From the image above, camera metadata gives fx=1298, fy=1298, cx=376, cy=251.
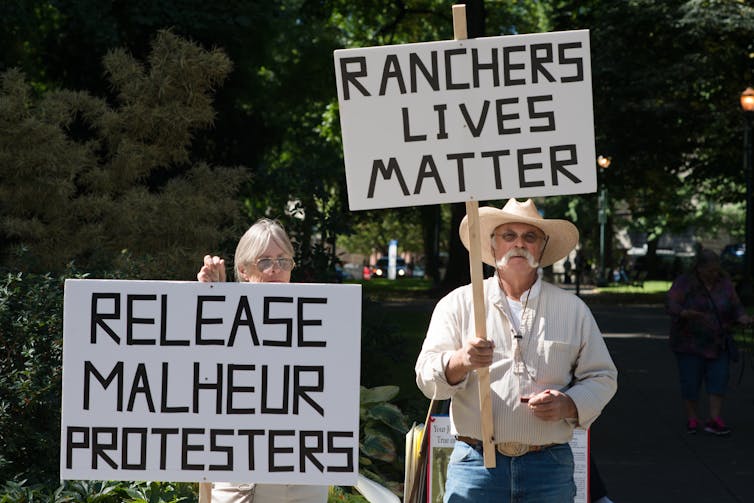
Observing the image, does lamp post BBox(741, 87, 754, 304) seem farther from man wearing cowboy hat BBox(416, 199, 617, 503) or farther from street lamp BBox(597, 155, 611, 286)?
man wearing cowboy hat BBox(416, 199, 617, 503)

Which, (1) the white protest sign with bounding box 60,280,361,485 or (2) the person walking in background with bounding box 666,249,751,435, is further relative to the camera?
(2) the person walking in background with bounding box 666,249,751,435

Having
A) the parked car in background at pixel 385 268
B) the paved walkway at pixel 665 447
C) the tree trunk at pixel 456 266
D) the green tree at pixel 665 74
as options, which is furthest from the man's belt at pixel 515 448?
the parked car in background at pixel 385 268

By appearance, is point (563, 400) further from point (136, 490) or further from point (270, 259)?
point (136, 490)

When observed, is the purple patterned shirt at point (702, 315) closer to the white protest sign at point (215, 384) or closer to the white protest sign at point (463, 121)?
the white protest sign at point (463, 121)

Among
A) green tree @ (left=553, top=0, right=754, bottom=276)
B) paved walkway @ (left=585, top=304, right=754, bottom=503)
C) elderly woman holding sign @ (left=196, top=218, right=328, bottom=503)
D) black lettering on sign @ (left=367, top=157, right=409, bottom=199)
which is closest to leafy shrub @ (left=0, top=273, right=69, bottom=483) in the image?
elderly woman holding sign @ (left=196, top=218, right=328, bottom=503)

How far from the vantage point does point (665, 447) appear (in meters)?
10.5

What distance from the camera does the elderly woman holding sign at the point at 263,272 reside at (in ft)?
14.4

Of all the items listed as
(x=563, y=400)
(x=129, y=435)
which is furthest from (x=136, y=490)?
(x=563, y=400)

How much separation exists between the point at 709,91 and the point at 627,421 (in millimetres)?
22926

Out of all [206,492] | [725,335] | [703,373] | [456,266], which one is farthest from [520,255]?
[456,266]

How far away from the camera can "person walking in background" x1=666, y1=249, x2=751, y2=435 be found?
11008mm

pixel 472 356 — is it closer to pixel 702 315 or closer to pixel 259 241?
pixel 259 241

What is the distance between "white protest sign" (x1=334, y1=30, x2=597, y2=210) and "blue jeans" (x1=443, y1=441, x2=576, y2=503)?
2.90ft

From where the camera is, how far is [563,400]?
164 inches
